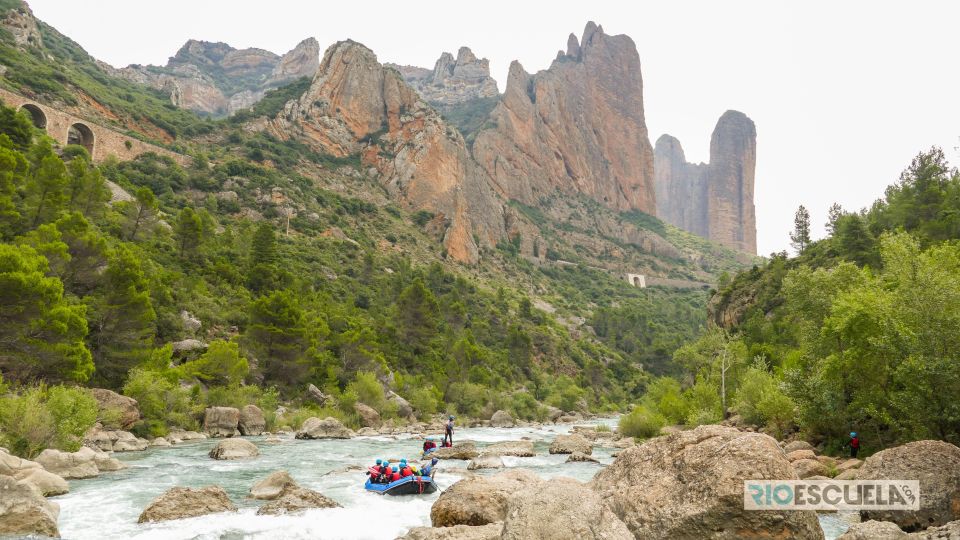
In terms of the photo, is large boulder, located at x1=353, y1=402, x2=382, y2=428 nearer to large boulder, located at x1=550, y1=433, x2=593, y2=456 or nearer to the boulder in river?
large boulder, located at x1=550, y1=433, x2=593, y2=456

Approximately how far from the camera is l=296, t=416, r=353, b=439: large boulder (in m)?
32.6

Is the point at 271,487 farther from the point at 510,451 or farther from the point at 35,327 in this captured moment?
the point at 510,451

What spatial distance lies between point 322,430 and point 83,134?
65.6 metres

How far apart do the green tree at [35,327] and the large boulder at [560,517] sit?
2399cm

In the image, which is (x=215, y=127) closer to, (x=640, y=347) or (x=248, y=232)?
(x=248, y=232)

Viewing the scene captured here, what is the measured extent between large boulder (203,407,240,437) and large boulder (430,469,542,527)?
24.3m

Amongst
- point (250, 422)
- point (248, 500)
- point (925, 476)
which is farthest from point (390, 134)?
point (925, 476)

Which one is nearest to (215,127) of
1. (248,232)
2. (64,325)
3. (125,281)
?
(248,232)

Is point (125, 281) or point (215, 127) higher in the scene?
point (215, 127)

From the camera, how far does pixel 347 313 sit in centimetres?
5662

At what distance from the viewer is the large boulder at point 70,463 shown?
54.4 ft

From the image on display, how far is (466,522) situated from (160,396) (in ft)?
78.8

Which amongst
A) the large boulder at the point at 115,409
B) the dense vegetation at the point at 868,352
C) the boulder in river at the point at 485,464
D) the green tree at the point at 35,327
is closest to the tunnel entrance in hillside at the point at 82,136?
the green tree at the point at 35,327

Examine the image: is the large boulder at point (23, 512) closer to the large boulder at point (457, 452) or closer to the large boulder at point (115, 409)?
the large boulder at point (115, 409)
